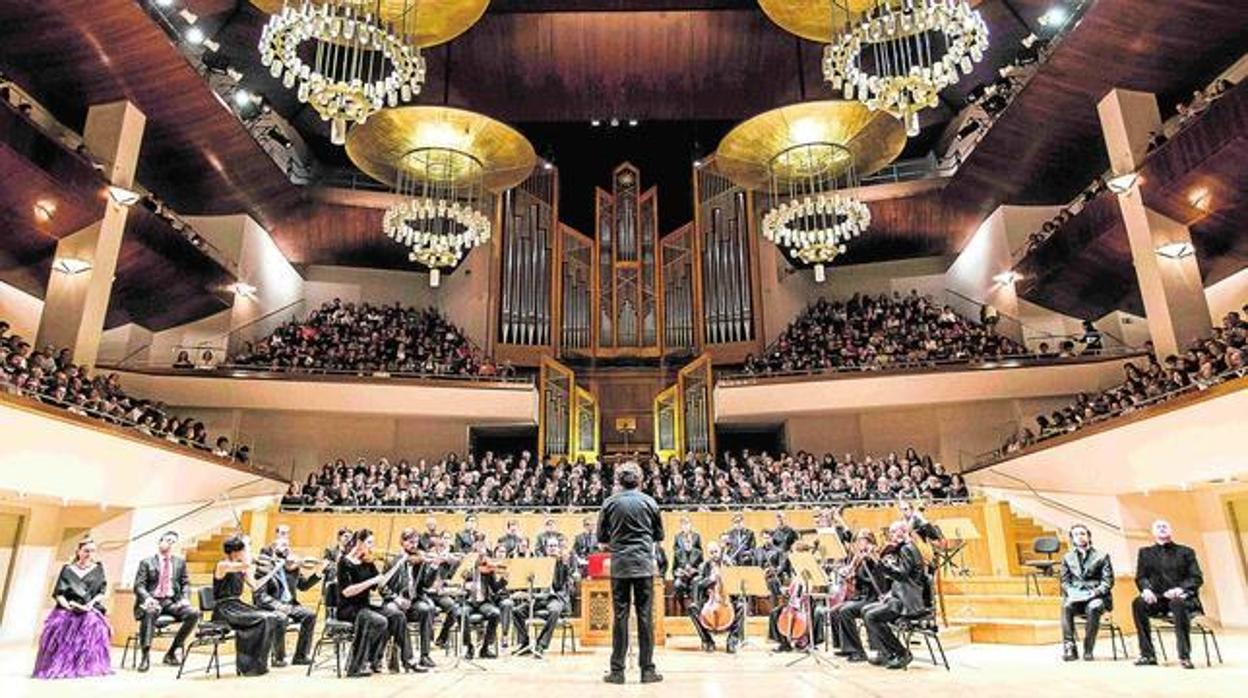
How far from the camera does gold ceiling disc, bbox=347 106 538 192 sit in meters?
11.3

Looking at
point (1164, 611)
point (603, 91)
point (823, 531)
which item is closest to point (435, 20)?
point (603, 91)

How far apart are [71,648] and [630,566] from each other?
4158mm

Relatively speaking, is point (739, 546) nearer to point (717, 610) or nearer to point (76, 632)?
point (717, 610)

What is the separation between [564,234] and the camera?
1725 centimetres

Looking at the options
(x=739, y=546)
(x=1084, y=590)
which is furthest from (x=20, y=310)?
(x=1084, y=590)

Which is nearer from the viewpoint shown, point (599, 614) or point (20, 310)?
point (599, 614)

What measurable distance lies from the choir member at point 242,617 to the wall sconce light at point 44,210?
7.55 metres

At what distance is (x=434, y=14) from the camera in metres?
10.0

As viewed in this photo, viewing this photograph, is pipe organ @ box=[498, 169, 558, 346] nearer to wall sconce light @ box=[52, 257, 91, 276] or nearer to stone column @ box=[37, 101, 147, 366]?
stone column @ box=[37, 101, 147, 366]

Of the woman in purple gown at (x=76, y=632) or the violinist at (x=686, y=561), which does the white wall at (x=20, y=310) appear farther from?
the violinist at (x=686, y=561)

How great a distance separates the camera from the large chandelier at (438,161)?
10734mm

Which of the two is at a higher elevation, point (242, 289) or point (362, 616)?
point (242, 289)

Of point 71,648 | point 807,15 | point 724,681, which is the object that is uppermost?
point 807,15

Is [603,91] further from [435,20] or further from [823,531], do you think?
[823,531]
